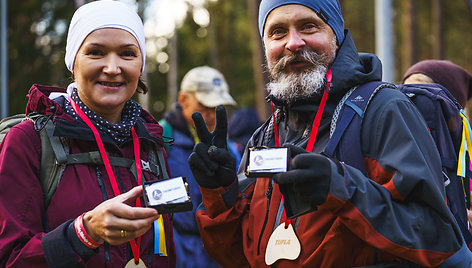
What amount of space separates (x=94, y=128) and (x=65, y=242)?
0.64 metres

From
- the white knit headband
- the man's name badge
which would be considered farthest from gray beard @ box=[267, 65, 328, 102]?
the white knit headband

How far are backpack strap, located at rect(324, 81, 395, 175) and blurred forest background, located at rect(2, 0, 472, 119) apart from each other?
1691mm

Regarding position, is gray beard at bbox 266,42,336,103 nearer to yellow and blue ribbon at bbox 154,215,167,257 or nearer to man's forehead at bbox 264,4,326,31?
man's forehead at bbox 264,4,326,31

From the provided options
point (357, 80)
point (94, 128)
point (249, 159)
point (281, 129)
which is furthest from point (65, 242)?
point (357, 80)

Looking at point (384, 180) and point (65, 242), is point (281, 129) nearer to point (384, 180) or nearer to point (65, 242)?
point (384, 180)

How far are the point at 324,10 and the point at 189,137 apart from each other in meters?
2.72

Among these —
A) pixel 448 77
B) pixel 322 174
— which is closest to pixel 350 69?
pixel 322 174

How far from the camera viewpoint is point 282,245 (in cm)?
272

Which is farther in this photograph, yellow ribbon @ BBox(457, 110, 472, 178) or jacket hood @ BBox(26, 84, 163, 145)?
yellow ribbon @ BBox(457, 110, 472, 178)

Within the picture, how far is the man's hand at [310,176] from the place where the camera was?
91.4 inches

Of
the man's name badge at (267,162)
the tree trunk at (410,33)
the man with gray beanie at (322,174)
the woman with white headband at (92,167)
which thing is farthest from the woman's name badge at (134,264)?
the tree trunk at (410,33)

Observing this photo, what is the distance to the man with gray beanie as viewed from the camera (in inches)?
95.2

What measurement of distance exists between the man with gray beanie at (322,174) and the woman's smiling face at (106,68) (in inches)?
18.8

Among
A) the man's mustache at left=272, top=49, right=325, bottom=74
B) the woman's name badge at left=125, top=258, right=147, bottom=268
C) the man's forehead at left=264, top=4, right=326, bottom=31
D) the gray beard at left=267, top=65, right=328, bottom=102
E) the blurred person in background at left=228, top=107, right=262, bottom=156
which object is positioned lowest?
the blurred person in background at left=228, top=107, right=262, bottom=156
